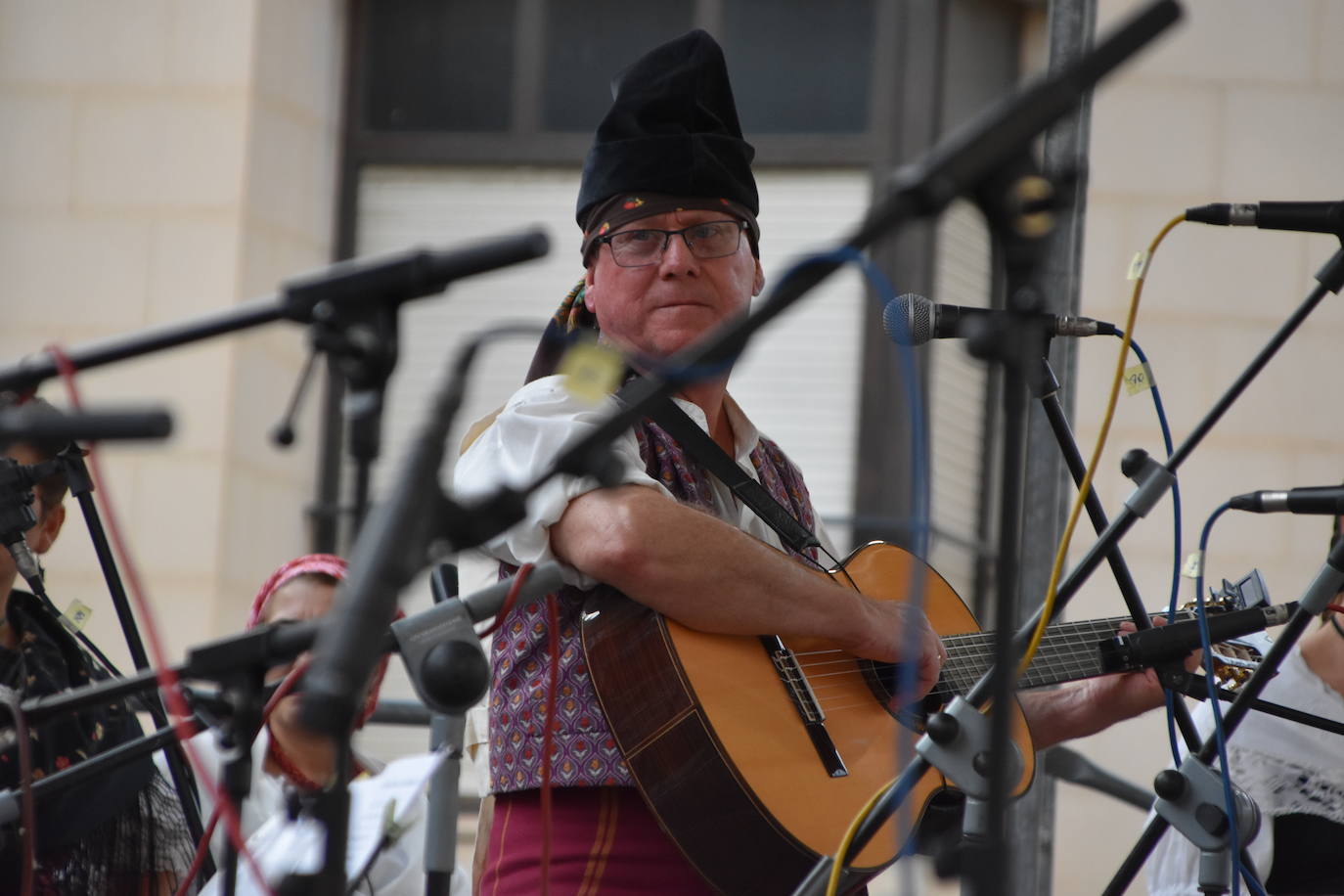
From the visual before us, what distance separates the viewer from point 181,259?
570 centimetres

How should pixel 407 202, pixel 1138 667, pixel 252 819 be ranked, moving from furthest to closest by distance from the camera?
pixel 407 202, pixel 252 819, pixel 1138 667

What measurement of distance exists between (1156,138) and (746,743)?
3593 mm

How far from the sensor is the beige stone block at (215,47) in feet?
18.8

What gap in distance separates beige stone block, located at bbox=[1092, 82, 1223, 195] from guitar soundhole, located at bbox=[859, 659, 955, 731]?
3.09m

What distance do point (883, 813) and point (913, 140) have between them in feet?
14.2

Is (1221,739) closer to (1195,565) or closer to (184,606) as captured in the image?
(1195,565)

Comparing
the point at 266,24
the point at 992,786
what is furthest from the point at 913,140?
the point at 992,786

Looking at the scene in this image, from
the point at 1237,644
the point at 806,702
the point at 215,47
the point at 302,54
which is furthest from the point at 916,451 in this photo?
the point at 302,54

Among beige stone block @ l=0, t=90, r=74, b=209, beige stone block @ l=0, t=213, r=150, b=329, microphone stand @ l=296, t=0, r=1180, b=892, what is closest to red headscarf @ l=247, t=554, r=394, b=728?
microphone stand @ l=296, t=0, r=1180, b=892

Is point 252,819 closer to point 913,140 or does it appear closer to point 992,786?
point 992,786

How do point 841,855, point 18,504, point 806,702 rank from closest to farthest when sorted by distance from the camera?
1. point 841,855
2. point 18,504
3. point 806,702

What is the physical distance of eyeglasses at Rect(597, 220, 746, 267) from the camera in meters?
2.40

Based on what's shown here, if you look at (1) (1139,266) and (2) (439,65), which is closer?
(1) (1139,266)

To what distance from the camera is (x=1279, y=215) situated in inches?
84.3
